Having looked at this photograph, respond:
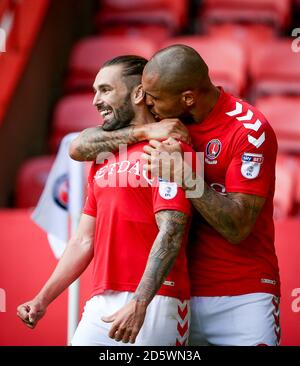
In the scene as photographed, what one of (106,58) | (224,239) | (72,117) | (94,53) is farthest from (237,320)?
(94,53)

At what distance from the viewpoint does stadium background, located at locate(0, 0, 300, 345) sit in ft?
20.0

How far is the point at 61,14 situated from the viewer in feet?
23.5

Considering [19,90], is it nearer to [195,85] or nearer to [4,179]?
[4,179]

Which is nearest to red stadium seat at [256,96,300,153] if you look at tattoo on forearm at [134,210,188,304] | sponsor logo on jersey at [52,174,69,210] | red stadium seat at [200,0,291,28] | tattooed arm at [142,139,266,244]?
red stadium seat at [200,0,291,28]

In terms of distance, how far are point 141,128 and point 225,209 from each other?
385 mm

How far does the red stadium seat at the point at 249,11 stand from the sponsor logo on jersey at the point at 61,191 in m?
3.28

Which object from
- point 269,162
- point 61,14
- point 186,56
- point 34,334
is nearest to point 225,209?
point 269,162

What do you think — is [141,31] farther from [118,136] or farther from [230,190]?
[230,190]

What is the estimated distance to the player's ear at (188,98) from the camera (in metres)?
3.04

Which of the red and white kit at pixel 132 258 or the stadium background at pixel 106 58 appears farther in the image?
the stadium background at pixel 106 58

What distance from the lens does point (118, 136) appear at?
3115mm

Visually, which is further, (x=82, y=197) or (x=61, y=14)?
(x=61, y=14)

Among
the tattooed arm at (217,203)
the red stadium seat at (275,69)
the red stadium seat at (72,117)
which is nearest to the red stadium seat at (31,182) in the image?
the red stadium seat at (72,117)

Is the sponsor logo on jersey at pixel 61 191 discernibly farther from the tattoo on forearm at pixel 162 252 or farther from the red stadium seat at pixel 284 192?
the red stadium seat at pixel 284 192
